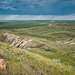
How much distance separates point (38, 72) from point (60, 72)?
3613 mm

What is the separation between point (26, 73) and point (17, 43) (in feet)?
190

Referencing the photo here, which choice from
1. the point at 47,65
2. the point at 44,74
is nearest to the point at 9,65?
the point at 44,74

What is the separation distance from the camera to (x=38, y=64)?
1169 centimetres

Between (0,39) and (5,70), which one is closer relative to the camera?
(5,70)

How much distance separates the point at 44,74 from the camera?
421 inches

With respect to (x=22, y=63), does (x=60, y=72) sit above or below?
below

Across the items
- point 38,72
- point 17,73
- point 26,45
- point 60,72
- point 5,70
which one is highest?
point 5,70

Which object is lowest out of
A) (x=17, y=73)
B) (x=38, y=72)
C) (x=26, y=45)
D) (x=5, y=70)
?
(x=26, y=45)

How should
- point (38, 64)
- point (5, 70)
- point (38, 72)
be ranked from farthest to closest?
point (38, 64) → point (38, 72) → point (5, 70)

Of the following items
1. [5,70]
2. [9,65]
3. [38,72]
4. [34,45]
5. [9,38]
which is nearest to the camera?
[5,70]

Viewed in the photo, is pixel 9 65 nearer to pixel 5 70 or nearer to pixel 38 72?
pixel 5 70

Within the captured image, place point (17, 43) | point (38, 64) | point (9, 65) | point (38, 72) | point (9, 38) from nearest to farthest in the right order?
point (9, 65) → point (38, 72) → point (38, 64) → point (17, 43) → point (9, 38)

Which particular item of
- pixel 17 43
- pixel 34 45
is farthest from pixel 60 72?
pixel 17 43

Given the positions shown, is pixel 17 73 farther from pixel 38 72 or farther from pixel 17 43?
pixel 17 43
